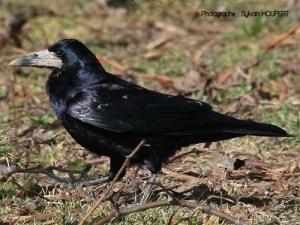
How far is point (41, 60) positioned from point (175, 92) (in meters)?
2.38

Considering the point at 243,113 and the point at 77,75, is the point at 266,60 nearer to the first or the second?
the point at 243,113

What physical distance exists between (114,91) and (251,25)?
442 centimetres

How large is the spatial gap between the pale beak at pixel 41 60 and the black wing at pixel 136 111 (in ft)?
1.17

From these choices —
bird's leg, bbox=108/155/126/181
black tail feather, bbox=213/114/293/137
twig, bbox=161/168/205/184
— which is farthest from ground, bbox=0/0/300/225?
black tail feather, bbox=213/114/293/137

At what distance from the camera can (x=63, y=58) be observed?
548 centimetres

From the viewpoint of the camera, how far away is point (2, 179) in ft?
17.5

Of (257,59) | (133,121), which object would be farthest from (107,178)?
(257,59)

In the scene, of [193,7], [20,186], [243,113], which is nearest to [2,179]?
[20,186]

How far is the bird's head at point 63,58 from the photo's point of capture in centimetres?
546

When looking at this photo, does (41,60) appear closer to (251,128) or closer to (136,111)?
(136,111)

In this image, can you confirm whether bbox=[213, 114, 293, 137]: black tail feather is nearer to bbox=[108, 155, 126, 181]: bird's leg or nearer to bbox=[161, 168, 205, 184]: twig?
bbox=[161, 168, 205, 184]: twig

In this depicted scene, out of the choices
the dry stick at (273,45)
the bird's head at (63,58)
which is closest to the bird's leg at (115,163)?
the bird's head at (63,58)

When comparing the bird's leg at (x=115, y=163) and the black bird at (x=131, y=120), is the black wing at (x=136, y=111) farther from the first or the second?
the bird's leg at (x=115, y=163)

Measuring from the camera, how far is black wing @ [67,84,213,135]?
199 inches
